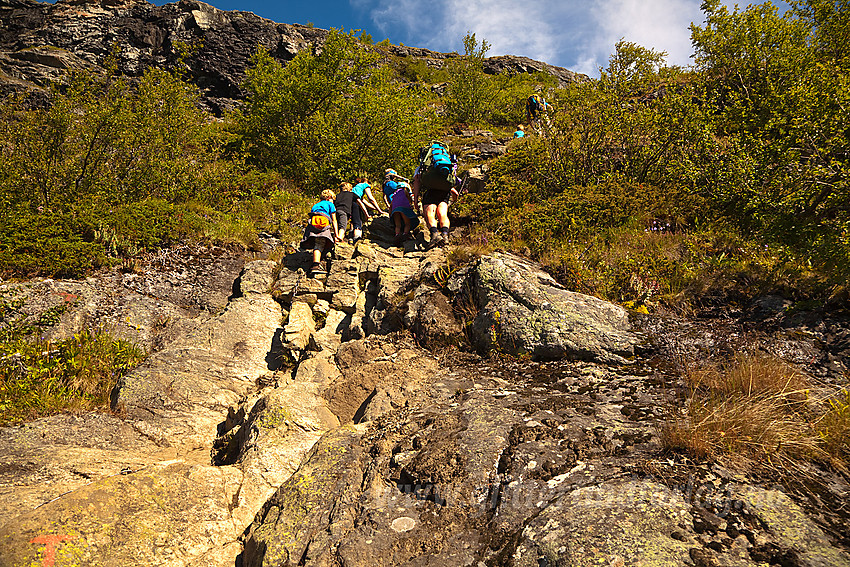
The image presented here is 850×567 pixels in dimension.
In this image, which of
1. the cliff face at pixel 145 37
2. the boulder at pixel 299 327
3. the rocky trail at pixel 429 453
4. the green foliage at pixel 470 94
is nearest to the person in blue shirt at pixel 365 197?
the boulder at pixel 299 327

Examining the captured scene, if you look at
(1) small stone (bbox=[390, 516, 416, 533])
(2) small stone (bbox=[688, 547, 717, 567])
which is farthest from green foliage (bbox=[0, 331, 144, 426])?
(2) small stone (bbox=[688, 547, 717, 567])

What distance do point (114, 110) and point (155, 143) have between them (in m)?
1.39

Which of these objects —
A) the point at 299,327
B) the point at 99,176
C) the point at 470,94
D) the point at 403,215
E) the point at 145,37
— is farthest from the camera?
the point at 145,37

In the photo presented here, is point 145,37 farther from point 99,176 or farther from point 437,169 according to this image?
point 437,169

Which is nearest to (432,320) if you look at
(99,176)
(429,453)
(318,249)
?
(429,453)

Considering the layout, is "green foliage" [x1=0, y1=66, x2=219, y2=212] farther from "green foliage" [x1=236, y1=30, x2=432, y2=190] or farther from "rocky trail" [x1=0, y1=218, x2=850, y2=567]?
"rocky trail" [x1=0, y1=218, x2=850, y2=567]

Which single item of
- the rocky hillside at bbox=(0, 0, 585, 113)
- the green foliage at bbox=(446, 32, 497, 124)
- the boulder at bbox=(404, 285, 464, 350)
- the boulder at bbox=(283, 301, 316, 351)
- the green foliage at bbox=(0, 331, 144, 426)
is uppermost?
the rocky hillside at bbox=(0, 0, 585, 113)

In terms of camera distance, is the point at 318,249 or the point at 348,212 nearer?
the point at 318,249

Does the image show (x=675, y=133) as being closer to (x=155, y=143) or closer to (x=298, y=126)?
(x=298, y=126)

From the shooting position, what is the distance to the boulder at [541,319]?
4.85 meters

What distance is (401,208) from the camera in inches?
383

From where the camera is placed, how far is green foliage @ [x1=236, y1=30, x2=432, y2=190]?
15.4m

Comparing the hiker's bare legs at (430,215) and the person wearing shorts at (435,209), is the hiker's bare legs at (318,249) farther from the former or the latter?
the hiker's bare legs at (430,215)

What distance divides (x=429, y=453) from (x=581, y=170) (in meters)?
8.52
